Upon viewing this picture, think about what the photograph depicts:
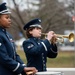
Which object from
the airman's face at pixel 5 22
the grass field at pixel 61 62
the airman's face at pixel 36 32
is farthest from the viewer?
the grass field at pixel 61 62

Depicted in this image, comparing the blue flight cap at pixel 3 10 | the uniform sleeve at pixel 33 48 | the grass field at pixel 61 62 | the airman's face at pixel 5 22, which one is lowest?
the grass field at pixel 61 62

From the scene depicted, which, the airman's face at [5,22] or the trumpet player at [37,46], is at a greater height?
the airman's face at [5,22]

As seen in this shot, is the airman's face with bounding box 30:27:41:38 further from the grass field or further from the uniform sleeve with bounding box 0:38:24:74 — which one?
the grass field

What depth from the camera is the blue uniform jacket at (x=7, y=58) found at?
551cm

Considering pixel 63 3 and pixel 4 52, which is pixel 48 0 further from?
pixel 4 52

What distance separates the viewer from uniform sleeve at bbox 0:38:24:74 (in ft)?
18.0

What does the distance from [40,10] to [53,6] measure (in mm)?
684

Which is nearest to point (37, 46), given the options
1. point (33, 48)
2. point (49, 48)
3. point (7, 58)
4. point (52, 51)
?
point (33, 48)

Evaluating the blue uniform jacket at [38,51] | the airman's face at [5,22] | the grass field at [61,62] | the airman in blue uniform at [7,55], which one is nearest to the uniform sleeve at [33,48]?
the blue uniform jacket at [38,51]

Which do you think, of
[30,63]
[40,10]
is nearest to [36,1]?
[40,10]

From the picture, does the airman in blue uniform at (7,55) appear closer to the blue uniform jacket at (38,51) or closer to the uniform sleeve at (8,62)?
the uniform sleeve at (8,62)

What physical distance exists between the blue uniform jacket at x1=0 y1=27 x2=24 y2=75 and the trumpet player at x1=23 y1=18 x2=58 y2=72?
26.7 inches

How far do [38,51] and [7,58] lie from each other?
0.90m

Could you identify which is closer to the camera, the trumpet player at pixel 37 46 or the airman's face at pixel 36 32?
the trumpet player at pixel 37 46
